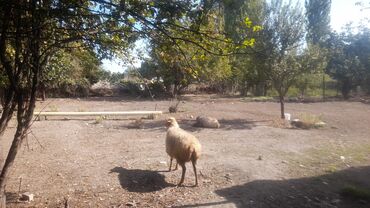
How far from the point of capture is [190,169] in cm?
778

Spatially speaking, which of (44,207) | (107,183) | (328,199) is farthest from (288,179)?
(44,207)

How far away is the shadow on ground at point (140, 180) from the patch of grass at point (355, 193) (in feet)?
11.3

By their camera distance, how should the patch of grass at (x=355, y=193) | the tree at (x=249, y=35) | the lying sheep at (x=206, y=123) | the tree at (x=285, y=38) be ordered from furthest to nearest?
the tree at (x=285, y=38) → the lying sheep at (x=206, y=123) → the patch of grass at (x=355, y=193) → the tree at (x=249, y=35)

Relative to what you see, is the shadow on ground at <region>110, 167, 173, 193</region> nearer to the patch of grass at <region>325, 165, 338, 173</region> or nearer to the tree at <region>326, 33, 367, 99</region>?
the patch of grass at <region>325, 165, 338, 173</region>

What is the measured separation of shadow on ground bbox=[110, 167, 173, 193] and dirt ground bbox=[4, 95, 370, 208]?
0.02 m

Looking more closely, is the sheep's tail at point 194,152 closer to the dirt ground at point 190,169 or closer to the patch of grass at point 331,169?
the dirt ground at point 190,169

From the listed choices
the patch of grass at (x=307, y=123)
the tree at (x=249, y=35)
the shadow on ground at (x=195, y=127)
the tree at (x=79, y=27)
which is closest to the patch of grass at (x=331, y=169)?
the tree at (x=249, y=35)

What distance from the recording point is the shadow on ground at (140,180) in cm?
663

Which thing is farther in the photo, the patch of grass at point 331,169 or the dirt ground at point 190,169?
the patch of grass at point 331,169

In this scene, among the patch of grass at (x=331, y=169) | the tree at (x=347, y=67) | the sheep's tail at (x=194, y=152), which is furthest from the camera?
the tree at (x=347, y=67)

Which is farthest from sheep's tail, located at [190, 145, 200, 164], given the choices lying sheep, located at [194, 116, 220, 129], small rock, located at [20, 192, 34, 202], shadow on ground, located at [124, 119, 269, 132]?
lying sheep, located at [194, 116, 220, 129]

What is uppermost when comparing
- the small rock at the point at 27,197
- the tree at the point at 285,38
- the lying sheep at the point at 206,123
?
the tree at the point at 285,38

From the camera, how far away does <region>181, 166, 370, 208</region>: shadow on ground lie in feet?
20.6

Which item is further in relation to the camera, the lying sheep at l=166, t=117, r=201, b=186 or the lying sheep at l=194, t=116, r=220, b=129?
the lying sheep at l=194, t=116, r=220, b=129
